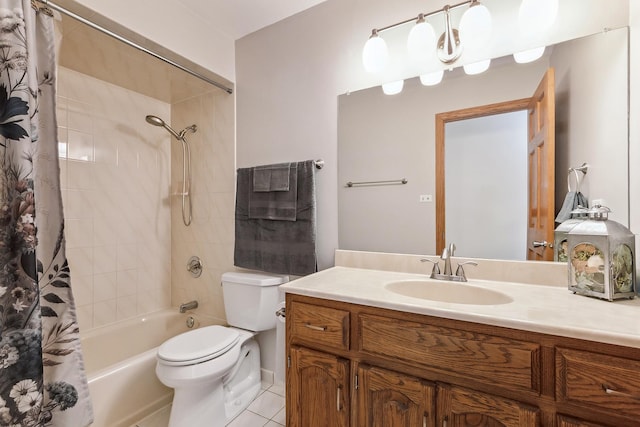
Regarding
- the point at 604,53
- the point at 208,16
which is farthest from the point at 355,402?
the point at 208,16

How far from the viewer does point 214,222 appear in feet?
6.99

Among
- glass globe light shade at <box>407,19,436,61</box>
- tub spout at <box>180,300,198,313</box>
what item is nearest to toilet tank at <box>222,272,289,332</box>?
tub spout at <box>180,300,198,313</box>

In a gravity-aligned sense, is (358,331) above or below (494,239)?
below

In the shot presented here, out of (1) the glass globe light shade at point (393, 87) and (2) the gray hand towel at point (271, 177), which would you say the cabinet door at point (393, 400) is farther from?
(1) the glass globe light shade at point (393, 87)

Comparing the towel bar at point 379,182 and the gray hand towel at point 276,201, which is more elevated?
Result: the towel bar at point 379,182

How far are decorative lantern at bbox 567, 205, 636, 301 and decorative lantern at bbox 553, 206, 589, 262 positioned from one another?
8 centimetres

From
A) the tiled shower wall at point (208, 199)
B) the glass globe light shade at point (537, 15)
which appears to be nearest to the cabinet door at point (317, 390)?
the tiled shower wall at point (208, 199)

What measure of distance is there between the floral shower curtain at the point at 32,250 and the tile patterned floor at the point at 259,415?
0.77 metres

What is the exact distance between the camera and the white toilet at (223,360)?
4.39 feet

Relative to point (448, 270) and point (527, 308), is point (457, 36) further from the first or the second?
point (527, 308)

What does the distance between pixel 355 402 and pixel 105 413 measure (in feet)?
4.25

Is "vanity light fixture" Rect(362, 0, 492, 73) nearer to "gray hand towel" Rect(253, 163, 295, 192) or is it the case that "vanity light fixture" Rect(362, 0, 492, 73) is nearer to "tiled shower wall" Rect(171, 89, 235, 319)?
"gray hand towel" Rect(253, 163, 295, 192)

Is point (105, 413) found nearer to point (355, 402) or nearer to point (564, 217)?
point (355, 402)

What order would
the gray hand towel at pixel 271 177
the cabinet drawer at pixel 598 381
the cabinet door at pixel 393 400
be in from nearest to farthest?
the cabinet drawer at pixel 598 381
the cabinet door at pixel 393 400
the gray hand towel at pixel 271 177
